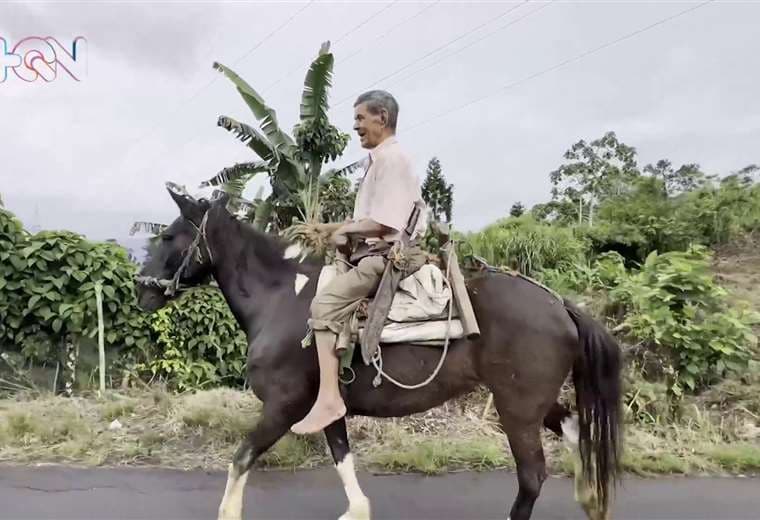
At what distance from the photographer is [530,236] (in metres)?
11.1

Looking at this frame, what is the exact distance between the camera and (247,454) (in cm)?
364

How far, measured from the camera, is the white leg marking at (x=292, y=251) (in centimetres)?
419

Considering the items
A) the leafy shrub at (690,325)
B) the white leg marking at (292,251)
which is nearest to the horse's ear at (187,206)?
the white leg marking at (292,251)

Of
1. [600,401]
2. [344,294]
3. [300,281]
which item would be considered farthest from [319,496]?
[600,401]

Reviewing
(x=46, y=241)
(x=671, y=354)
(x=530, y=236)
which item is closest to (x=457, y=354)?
(x=671, y=354)

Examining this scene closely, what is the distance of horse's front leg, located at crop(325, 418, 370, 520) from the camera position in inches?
153

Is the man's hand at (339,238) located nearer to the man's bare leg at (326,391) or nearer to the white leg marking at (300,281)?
the white leg marking at (300,281)

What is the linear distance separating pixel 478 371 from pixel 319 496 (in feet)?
5.50

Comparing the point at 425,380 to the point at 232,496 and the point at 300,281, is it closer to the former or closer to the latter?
the point at 300,281

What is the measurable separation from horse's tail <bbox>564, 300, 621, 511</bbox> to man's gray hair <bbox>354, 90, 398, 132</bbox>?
1683 mm

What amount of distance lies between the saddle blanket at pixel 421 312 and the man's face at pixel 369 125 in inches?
33.6

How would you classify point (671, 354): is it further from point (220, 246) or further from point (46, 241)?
point (46, 241)

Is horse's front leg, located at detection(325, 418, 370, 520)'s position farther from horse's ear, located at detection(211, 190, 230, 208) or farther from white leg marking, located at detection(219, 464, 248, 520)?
horse's ear, located at detection(211, 190, 230, 208)

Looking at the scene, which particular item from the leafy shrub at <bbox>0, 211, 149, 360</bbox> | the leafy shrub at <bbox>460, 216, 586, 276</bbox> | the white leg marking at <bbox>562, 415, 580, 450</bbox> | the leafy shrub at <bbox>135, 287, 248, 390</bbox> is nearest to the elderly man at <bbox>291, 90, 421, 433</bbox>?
the white leg marking at <bbox>562, 415, 580, 450</bbox>
